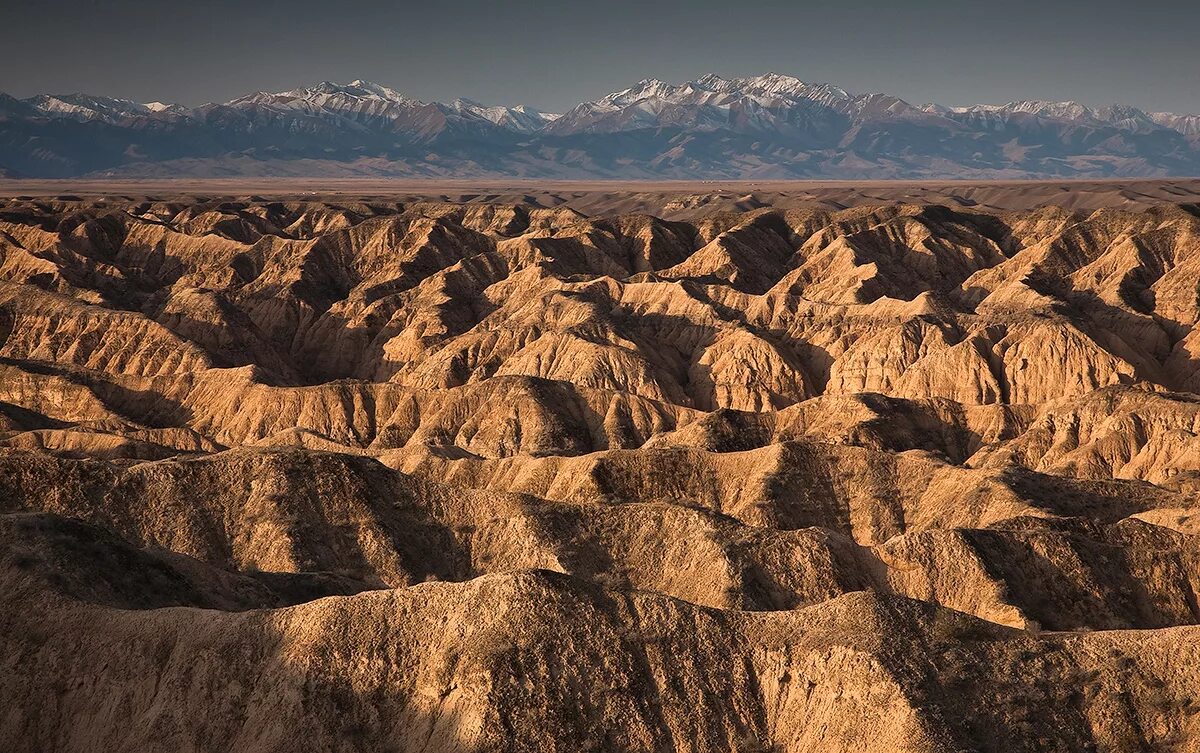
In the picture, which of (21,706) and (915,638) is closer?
(915,638)

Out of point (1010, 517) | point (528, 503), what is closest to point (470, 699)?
point (528, 503)

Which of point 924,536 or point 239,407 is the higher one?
point 924,536

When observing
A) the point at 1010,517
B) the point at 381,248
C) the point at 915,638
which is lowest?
the point at 381,248

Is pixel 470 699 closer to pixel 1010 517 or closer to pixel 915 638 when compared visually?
pixel 915 638

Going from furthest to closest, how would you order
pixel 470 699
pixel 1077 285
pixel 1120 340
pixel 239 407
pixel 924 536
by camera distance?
pixel 1077 285
pixel 1120 340
pixel 239 407
pixel 924 536
pixel 470 699

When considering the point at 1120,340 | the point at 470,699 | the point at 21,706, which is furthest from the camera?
the point at 1120,340

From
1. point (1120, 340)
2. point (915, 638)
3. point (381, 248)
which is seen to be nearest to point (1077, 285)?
point (1120, 340)
